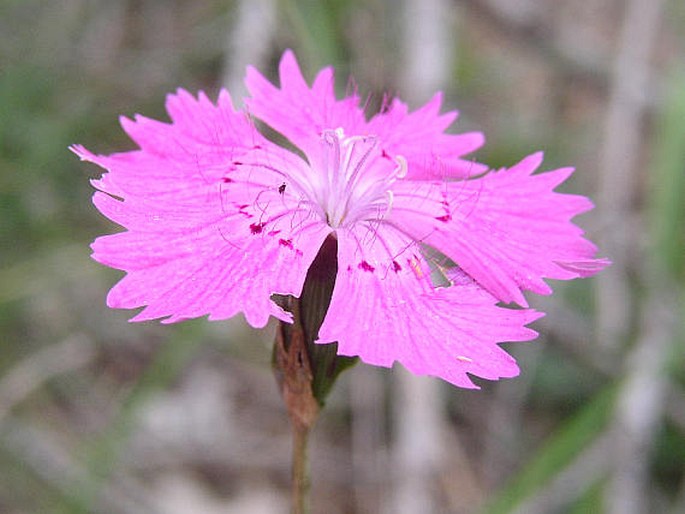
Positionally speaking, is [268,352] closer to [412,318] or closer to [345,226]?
[345,226]

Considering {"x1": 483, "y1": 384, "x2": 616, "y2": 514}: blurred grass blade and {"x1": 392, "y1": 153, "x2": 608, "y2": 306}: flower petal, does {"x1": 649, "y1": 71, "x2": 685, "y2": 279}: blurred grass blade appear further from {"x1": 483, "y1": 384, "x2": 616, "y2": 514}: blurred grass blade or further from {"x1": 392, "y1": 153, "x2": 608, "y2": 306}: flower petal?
{"x1": 392, "y1": 153, "x2": 608, "y2": 306}: flower petal

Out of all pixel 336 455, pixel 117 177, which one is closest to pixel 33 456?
pixel 336 455

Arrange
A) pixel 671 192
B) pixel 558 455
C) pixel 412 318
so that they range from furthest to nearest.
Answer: pixel 671 192 < pixel 558 455 < pixel 412 318

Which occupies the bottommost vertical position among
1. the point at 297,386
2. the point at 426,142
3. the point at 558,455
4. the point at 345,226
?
the point at 558,455

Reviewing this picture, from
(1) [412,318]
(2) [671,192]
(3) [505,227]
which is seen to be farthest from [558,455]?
(1) [412,318]

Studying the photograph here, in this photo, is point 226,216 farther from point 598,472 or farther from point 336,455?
point 336,455

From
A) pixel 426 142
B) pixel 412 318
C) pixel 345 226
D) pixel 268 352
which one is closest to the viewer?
pixel 412 318

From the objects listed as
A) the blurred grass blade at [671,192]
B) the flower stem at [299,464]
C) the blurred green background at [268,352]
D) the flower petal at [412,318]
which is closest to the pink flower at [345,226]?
Answer: the flower petal at [412,318]

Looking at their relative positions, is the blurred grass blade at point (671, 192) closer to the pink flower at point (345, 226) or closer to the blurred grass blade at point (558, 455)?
the blurred grass blade at point (558, 455)
